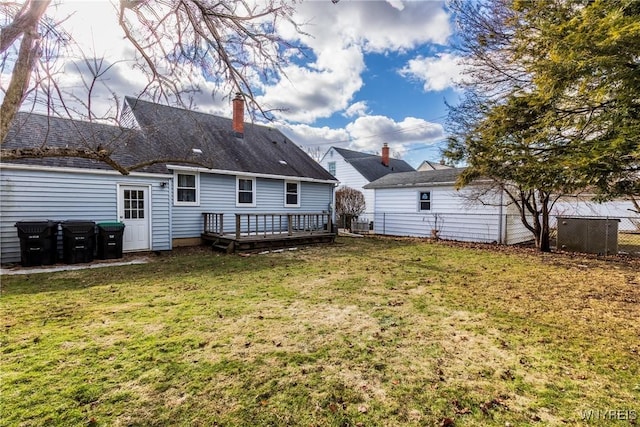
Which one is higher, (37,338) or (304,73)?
(304,73)

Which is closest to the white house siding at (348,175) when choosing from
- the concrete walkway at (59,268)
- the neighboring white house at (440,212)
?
the neighboring white house at (440,212)

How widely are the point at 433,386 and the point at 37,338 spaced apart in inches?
167

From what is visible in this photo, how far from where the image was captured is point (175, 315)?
435 cm

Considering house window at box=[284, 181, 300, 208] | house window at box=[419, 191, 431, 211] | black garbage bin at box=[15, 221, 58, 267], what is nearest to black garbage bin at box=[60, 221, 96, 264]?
black garbage bin at box=[15, 221, 58, 267]

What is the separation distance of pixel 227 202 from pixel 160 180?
114 inches

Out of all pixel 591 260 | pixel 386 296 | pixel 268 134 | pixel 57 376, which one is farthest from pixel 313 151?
pixel 57 376

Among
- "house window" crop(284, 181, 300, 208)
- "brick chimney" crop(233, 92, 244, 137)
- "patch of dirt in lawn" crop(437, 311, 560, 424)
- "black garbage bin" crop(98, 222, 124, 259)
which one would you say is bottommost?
"patch of dirt in lawn" crop(437, 311, 560, 424)

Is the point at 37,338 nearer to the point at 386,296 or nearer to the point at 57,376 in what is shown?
the point at 57,376

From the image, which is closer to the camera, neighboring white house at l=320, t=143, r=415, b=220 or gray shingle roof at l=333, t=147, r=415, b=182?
neighboring white house at l=320, t=143, r=415, b=220

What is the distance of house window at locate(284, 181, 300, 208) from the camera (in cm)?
1430

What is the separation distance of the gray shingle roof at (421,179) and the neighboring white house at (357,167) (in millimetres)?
4874

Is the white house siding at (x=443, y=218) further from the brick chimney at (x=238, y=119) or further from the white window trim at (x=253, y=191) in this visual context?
the brick chimney at (x=238, y=119)

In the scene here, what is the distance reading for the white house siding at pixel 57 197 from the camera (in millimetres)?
7746

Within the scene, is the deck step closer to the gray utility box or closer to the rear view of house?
the rear view of house
